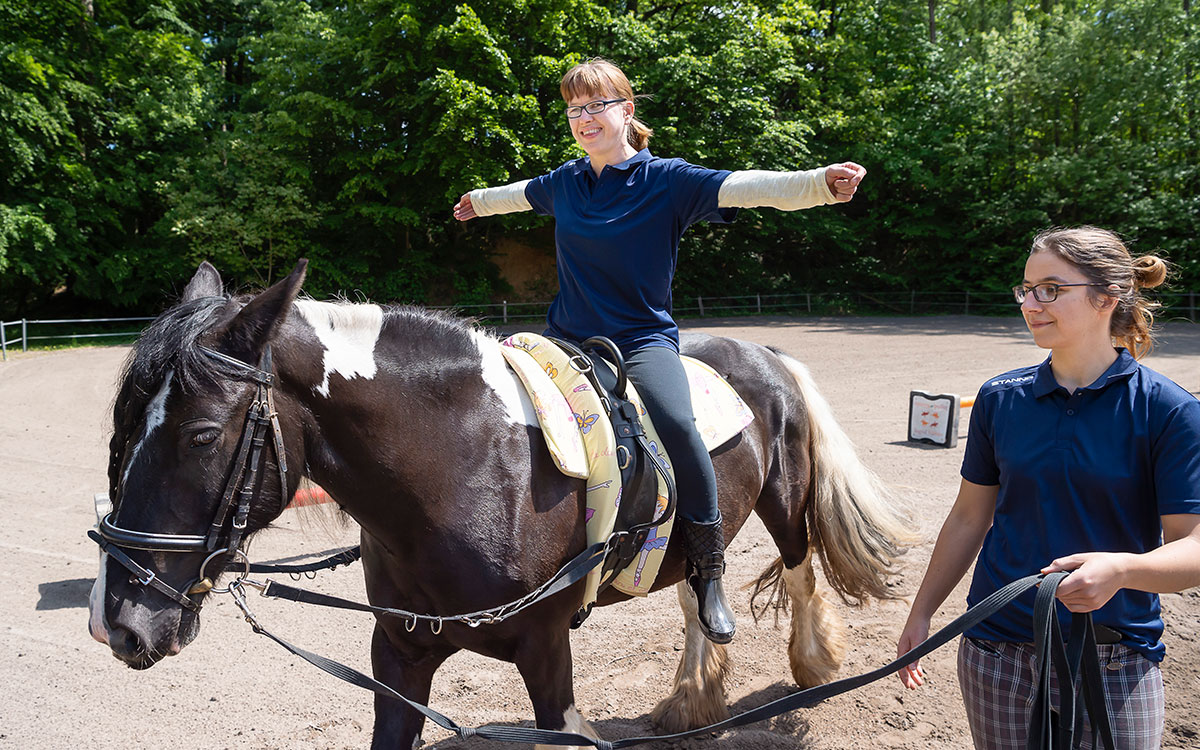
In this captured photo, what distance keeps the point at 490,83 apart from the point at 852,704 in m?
22.4

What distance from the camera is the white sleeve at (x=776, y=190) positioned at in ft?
7.11

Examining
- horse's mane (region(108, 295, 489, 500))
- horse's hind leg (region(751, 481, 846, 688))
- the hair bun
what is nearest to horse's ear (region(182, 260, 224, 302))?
horse's mane (region(108, 295, 489, 500))

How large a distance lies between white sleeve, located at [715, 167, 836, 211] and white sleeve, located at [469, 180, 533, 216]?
98cm

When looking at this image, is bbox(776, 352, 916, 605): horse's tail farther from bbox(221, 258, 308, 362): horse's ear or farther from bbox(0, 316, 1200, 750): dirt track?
bbox(221, 258, 308, 362): horse's ear

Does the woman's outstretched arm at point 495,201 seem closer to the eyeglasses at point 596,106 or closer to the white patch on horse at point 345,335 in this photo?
the eyeglasses at point 596,106

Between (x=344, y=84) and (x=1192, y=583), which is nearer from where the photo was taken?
(x=1192, y=583)

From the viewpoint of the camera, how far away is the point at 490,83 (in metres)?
22.9

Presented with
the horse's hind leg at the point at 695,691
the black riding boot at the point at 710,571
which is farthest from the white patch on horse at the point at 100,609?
the horse's hind leg at the point at 695,691

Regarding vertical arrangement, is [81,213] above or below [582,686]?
above

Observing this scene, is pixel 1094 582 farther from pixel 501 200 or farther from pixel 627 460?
pixel 501 200

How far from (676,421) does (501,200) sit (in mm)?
1278

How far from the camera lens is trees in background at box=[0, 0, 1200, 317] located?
71.4 ft

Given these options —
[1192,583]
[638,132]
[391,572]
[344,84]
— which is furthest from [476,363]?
[344,84]

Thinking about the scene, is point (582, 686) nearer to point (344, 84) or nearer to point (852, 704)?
point (852, 704)
